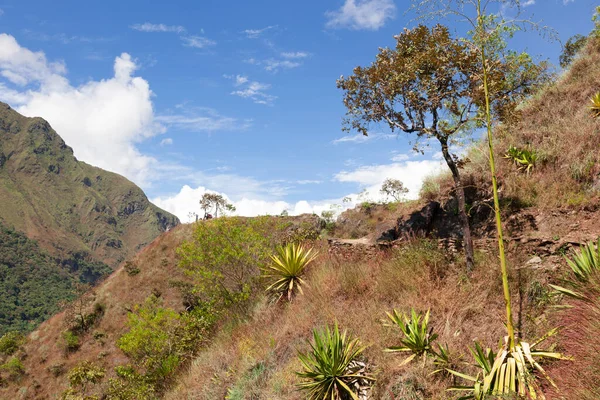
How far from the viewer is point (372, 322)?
6.88 meters

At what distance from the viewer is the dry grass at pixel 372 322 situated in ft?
18.7

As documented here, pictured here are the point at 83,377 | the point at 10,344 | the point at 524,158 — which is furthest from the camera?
the point at 10,344

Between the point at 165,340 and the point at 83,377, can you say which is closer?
the point at 165,340

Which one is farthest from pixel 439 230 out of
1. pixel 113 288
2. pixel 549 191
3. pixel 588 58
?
pixel 113 288

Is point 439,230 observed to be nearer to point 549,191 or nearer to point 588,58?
point 549,191

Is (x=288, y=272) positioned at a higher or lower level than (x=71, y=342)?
higher

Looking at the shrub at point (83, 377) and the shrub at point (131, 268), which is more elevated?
the shrub at point (131, 268)

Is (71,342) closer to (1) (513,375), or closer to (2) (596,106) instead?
(1) (513,375)

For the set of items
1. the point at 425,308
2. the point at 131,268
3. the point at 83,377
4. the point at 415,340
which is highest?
the point at 425,308

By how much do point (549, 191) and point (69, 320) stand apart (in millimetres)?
39865

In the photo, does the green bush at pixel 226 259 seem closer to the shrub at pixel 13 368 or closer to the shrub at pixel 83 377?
the shrub at pixel 83 377

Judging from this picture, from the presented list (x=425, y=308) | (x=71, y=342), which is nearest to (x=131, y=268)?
(x=71, y=342)

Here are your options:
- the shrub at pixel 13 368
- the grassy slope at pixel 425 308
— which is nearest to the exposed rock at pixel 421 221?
the grassy slope at pixel 425 308

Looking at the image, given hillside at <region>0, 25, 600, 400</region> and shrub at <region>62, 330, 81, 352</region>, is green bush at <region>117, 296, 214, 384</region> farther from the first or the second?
shrub at <region>62, 330, 81, 352</region>
